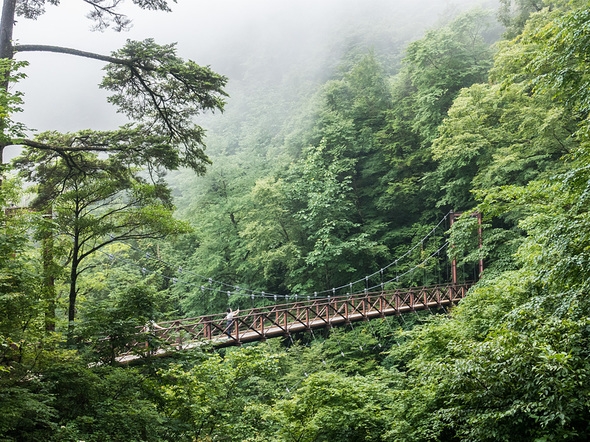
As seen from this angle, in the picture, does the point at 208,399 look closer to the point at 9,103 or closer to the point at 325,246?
the point at 9,103

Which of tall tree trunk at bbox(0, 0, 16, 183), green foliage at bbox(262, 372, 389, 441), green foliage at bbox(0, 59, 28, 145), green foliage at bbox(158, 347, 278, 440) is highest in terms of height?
tall tree trunk at bbox(0, 0, 16, 183)

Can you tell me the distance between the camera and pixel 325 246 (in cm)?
1074

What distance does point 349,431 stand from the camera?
3.56m

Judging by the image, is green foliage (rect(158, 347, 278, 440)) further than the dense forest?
Yes

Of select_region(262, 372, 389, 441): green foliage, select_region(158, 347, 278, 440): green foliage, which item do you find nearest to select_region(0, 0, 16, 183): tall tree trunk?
select_region(158, 347, 278, 440): green foliage

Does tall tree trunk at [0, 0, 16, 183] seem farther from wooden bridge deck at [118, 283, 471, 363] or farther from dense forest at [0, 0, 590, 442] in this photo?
wooden bridge deck at [118, 283, 471, 363]

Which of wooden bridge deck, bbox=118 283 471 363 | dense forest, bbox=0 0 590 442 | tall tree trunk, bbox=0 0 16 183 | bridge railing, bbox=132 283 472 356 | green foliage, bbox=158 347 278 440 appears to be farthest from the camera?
bridge railing, bbox=132 283 472 356

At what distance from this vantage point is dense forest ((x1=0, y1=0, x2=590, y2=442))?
9.00ft

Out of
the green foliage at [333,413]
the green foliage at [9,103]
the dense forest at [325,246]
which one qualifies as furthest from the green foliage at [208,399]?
the green foliage at [9,103]

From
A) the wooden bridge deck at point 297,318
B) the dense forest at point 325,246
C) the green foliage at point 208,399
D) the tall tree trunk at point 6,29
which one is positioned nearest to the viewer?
the dense forest at point 325,246

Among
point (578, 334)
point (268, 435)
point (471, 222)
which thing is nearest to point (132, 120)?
point (268, 435)

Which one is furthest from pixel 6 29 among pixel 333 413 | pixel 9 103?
pixel 333 413

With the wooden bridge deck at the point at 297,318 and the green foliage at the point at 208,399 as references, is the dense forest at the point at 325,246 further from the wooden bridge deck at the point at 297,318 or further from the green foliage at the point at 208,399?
the wooden bridge deck at the point at 297,318

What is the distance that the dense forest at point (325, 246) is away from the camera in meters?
2.74
